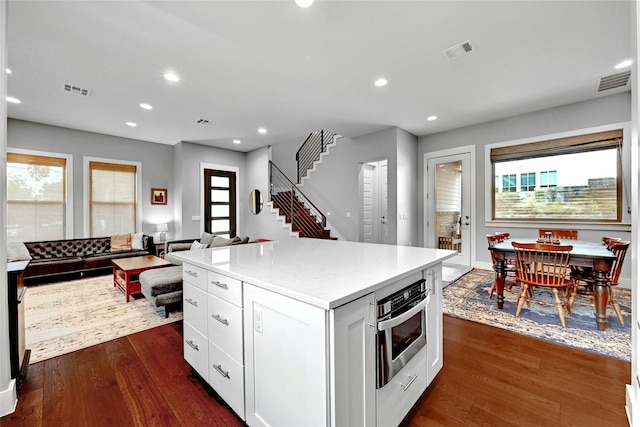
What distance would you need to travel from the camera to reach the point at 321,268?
1.52m

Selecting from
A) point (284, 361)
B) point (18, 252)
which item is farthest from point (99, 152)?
point (284, 361)

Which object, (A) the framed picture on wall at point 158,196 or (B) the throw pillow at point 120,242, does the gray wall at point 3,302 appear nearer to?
(B) the throw pillow at point 120,242

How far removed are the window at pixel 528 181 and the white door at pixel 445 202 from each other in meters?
1.02

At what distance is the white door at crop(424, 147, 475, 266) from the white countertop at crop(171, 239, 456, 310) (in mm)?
4215

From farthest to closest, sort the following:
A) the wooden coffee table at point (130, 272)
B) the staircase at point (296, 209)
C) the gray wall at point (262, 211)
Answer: the gray wall at point (262, 211) → the staircase at point (296, 209) → the wooden coffee table at point (130, 272)

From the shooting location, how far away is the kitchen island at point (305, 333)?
1054 mm

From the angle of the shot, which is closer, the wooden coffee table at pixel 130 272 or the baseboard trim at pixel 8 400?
the baseboard trim at pixel 8 400

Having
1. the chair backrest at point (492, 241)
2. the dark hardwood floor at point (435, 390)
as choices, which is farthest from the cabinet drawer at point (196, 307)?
the chair backrest at point (492, 241)

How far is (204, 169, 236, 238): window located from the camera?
7309 mm

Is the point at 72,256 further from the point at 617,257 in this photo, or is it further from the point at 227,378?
the point at 617,257

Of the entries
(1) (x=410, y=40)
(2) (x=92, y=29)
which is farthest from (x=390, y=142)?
(2) (x=92, y=29)

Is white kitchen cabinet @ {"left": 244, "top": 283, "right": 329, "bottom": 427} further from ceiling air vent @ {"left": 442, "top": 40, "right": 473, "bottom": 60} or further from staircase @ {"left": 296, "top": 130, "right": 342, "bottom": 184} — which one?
staircase @ {"left": 296, "top": 130, "right": 342, "bottom": 184}

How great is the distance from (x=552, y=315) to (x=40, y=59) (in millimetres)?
6449

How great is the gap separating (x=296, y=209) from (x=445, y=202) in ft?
11.7
